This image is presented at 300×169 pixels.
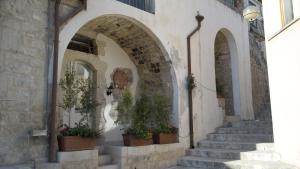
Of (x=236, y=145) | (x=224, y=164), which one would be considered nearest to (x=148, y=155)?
(x=224, y=164)

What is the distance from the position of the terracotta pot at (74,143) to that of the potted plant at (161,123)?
2.02 m

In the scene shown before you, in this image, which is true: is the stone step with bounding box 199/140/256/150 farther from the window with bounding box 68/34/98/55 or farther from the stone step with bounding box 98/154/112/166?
the window with bounding box 68/34/98/55

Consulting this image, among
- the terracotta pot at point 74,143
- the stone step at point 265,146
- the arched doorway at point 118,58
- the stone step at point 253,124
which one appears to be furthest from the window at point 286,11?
the terracotta pot at point 74,143

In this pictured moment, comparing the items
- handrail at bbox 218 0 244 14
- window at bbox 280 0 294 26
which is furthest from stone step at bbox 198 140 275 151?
handrail at bbox 218 0 244 14

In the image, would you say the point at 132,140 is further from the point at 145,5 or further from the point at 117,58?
the point at 145,5

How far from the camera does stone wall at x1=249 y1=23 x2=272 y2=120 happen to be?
1187cm

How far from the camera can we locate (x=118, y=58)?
8.35 m

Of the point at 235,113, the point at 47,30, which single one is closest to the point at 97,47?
the point at 47,30

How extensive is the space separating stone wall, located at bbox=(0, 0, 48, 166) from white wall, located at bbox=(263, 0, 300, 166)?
4.36 metres

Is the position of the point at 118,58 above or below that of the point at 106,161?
above

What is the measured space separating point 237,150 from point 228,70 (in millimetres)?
4044

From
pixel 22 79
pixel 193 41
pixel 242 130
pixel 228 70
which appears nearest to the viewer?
pixel 22 79

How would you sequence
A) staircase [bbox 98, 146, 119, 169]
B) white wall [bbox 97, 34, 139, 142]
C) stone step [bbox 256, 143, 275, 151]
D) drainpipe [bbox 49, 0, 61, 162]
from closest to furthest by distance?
drainpipe [bbox 49, 0, 61, 162]
staircase [bbox 98, 146, 119, 169]
stone step [bbox 256, 143, 275, 151]
white wall [bbox 97, 34, 139, 142]

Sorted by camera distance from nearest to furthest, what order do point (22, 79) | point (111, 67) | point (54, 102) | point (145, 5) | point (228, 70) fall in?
point (22, 79), point (54, 102), point (145, 5), point (111, 67), point (228, 70)
